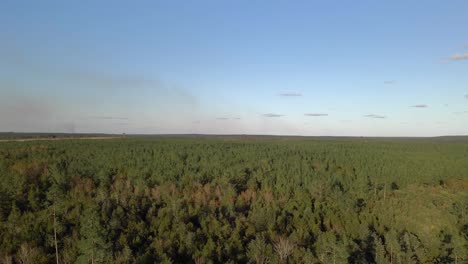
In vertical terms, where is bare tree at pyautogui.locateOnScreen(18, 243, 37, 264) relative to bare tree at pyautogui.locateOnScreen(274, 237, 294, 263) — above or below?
above

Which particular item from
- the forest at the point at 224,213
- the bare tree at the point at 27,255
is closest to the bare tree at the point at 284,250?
the forest at the point at 224,213

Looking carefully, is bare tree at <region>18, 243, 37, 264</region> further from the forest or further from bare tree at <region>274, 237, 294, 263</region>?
bare tree at <region>274, 237, 294, 263</region>

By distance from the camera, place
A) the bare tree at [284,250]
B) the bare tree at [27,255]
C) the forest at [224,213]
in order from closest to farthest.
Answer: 1. the bare tree at [27,255]
2. the bare tree at [284,250]
3. the forest at [224,213]

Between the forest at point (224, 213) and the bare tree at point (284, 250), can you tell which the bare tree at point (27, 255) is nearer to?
the forest at point (224, 213)

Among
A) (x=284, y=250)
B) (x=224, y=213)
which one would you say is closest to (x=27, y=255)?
(x=284, y=250)

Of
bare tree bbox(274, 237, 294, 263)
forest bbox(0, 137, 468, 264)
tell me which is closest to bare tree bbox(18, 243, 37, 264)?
forest bbox(0, 137, 468, 264)

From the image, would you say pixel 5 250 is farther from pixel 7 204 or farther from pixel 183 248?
pixel 183 248

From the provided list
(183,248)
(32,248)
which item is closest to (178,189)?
(183,248)

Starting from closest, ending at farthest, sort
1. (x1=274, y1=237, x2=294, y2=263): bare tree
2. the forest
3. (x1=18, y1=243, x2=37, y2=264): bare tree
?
Answer: (x1=18, y1=243, x2=37, y2=264): bare tree < (x1=274, y1=237, x2=294, y2=263): bare tree < the forest

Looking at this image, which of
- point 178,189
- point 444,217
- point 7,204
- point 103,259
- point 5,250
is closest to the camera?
point 103,259
